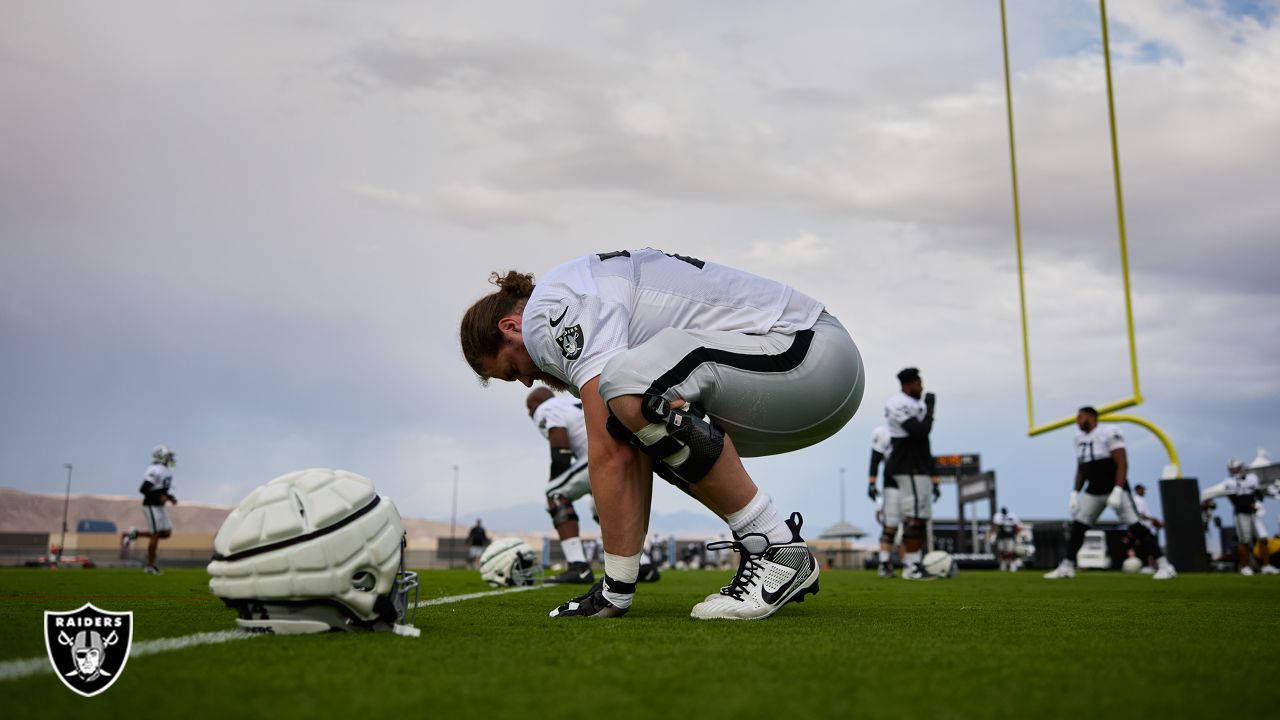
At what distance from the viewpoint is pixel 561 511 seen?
916cm

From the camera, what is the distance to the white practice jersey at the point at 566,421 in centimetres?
910

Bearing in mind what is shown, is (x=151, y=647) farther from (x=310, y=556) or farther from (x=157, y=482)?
(x=157, y=482)

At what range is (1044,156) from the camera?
21.4 m

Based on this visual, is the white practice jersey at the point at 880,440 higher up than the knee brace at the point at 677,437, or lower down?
higher up

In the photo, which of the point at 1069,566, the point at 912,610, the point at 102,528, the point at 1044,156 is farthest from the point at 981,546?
the point at 102,528

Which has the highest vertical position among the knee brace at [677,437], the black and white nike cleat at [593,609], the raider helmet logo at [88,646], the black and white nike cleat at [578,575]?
the knee brace at [677,437]

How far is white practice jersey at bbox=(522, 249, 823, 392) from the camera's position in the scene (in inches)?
142

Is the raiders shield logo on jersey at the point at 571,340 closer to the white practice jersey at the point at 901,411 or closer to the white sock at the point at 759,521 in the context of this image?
the white sock at the point at 759,521

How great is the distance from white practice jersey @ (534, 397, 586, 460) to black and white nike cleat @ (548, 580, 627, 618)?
5065 millimetres

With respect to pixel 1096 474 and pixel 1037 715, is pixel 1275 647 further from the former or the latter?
pixel 1096 474

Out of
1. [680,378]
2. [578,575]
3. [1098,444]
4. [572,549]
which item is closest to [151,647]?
[680,378]

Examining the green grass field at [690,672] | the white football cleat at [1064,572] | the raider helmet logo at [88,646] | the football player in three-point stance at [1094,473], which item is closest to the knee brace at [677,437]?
the green grass field at [690,672]

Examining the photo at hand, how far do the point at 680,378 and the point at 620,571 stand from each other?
813 millimetres

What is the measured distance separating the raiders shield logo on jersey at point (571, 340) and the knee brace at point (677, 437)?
258 mm
